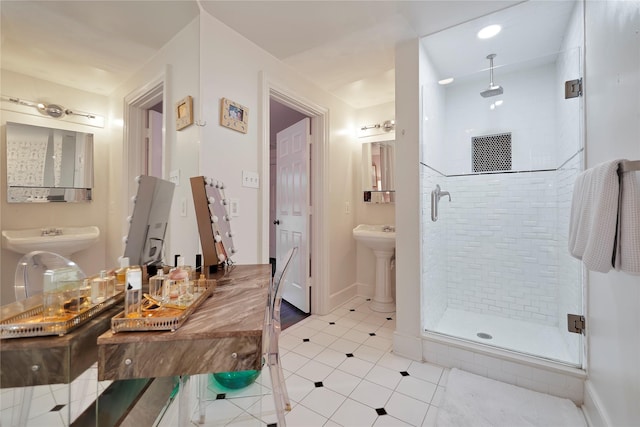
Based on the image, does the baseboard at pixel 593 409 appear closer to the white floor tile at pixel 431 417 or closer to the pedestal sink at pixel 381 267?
the white floor tile at pixel 431 417

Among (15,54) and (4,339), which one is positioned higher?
(15,54)

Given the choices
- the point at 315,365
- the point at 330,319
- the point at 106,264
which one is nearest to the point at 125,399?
the point at 106,264

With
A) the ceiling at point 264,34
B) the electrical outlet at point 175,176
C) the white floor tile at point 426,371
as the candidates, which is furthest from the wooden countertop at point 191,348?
the white floor tile at point 426,371

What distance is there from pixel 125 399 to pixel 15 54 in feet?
3.31

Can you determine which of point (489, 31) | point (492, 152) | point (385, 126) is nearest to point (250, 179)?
point (385, 126)

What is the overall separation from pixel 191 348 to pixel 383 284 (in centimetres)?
253

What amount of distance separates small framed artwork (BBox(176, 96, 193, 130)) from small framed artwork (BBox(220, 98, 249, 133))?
0.64ft

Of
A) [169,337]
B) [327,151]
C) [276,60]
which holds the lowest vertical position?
[169,337]

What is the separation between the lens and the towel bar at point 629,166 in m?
0.82

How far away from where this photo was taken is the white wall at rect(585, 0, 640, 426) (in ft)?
3.17

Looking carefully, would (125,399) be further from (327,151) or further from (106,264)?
(327,151)

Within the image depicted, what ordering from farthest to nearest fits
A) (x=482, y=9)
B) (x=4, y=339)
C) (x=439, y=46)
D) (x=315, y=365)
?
(x=439, y=46) < (x=315, y=365) < (x=482, y=9) < (x=4, y=339)

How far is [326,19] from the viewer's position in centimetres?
178

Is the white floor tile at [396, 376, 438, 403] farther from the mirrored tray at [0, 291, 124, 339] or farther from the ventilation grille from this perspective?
the ventilation grille
